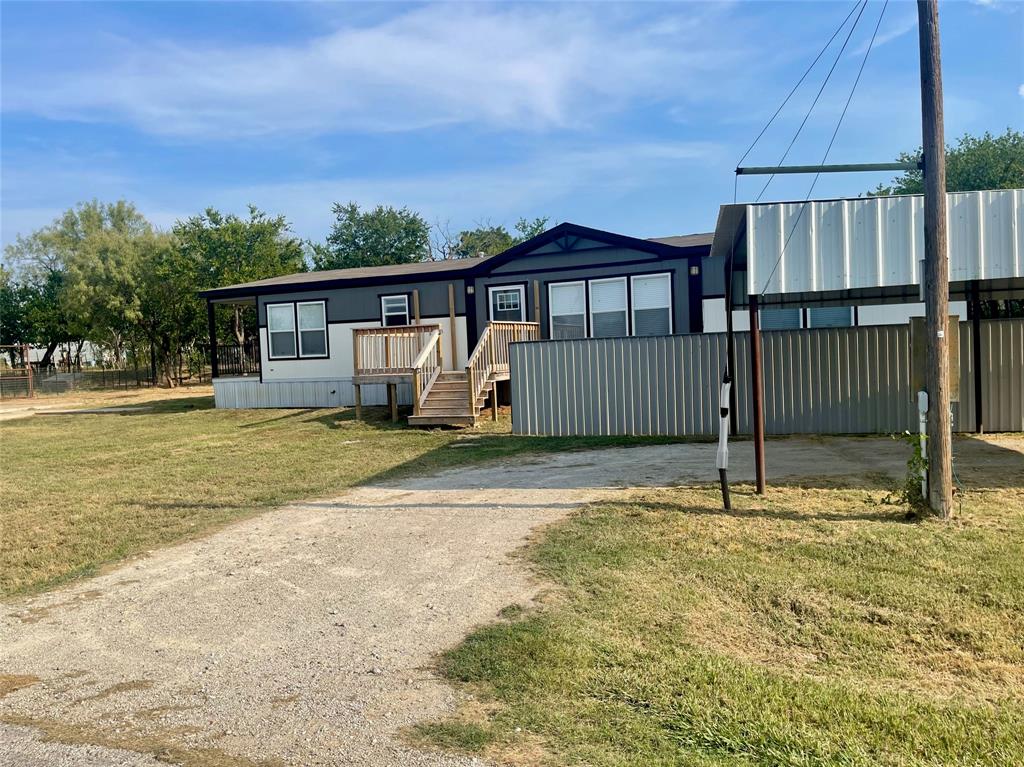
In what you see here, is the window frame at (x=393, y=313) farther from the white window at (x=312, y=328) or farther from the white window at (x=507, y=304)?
the white window at (x=507, y=304)

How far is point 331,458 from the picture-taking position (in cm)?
1137

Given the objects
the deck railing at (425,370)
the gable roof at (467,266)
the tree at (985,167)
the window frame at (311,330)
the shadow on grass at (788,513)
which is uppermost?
the tree at (985,167)

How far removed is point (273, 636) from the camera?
→ 456 centimetres

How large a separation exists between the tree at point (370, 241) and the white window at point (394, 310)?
84.7 feet

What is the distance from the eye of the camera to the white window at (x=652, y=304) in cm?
1641

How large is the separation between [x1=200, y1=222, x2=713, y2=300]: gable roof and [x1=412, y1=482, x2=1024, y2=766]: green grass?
10.7m

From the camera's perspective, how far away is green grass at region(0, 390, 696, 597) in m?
7.00

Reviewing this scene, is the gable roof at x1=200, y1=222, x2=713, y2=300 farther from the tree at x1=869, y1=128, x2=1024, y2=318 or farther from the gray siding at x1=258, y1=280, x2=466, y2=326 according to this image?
the tree at x1=869, y1=128, x2=1024, y2=318

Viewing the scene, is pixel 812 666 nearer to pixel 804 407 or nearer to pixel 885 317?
pixel 804 407

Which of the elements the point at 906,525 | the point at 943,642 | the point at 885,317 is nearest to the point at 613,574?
the point at 943,642

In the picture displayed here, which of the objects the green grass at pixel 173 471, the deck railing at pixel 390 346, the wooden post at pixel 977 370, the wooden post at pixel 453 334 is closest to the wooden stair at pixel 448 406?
the green grass at pixel 173 471

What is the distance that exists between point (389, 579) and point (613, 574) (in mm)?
1574

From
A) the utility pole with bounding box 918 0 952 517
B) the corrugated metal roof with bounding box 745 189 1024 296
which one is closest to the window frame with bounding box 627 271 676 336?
the corrugated metal roof with bounding box 745 189 1024 296

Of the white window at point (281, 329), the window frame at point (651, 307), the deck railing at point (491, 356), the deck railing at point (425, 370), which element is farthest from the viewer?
the white window at point (281, 329)
